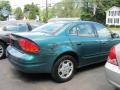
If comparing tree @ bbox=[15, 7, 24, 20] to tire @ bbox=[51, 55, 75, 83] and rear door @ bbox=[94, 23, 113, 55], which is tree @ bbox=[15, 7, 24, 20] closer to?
rear door @ bbox=[94, 23, 113, 55]

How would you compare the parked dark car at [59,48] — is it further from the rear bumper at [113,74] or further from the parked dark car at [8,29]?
the parked dark car at [8,29]

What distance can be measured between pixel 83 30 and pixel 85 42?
1.22 feet

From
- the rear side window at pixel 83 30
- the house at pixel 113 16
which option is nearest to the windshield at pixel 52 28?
the rear side window at pixel 83 30

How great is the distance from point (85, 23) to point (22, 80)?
2.27 m

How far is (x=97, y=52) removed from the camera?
267 inches

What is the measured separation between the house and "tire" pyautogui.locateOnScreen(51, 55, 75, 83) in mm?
62732

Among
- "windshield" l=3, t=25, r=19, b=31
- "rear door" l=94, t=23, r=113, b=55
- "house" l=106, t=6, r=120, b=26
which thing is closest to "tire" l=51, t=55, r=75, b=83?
"rear door" l=94, t=23, r=113, b=55

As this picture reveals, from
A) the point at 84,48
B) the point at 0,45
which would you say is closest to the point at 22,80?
the point at 84,48

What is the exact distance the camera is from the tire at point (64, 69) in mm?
5824

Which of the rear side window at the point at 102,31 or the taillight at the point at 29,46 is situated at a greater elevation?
the rear side window at the point at 102,31

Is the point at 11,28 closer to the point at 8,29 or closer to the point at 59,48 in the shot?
the point at 8,29

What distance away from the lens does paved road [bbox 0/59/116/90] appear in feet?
18.4

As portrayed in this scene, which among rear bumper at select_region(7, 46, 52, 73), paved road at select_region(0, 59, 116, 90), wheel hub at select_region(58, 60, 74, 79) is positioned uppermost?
rear bumper at select_region(7, 46, 52, 73)

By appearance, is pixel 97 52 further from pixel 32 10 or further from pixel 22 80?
pixel 32 10
